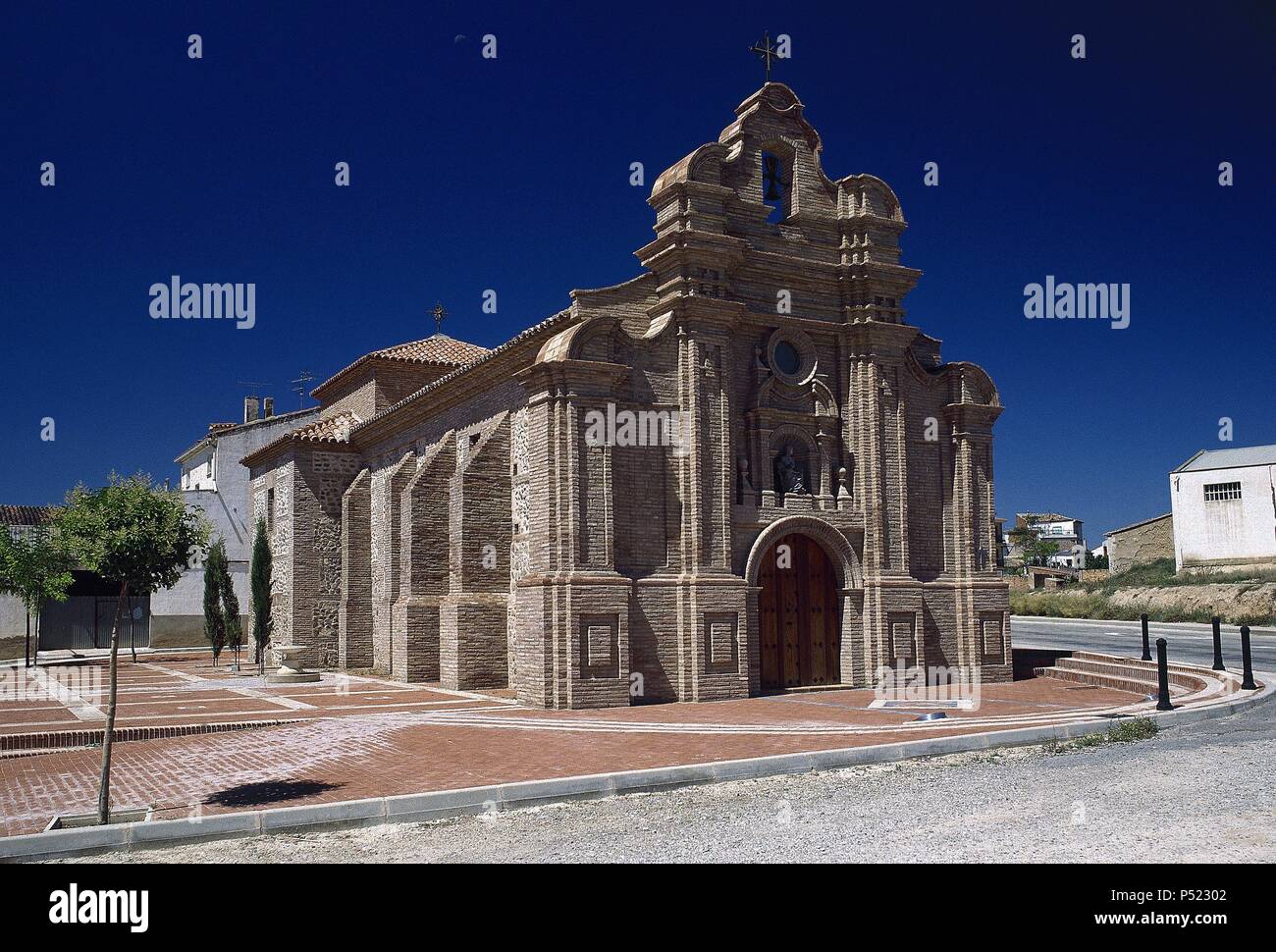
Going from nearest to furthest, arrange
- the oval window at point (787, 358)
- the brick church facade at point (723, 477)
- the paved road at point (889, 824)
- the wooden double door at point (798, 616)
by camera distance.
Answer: the paved road at point (889, 824) → the brick church facade at point (723, 477) → the wooden double door at point (798, 616) → the oval window at point (787, 358)

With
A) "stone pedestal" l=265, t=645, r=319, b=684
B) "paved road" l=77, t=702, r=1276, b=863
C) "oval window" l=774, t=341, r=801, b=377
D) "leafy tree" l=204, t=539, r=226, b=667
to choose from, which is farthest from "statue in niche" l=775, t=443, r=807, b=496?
"leafy tree" l=204, t=539, r=226, b=667

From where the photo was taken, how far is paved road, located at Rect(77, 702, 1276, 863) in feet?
23.5

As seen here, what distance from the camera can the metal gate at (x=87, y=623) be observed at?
129ft

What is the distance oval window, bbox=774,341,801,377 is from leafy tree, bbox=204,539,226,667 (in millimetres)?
19436

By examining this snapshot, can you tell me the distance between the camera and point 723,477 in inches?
711

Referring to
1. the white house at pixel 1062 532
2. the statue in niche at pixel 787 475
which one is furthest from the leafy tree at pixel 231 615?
the white house at pixel 1062 532

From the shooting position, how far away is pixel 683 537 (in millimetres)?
17641

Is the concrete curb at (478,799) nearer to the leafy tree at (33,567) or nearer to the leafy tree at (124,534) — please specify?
the leafy tree at (124,534)

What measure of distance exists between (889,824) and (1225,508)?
52.9 metres

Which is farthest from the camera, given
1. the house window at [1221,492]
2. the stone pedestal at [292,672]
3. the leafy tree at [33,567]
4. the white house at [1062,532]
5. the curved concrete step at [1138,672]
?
the white house at [1062,532]

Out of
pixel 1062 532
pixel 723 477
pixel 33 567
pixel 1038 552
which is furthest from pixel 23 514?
pixel 1062 532

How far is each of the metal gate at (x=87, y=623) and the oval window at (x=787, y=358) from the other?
1206 inches

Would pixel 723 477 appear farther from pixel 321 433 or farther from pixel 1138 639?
pixel 1138 639
